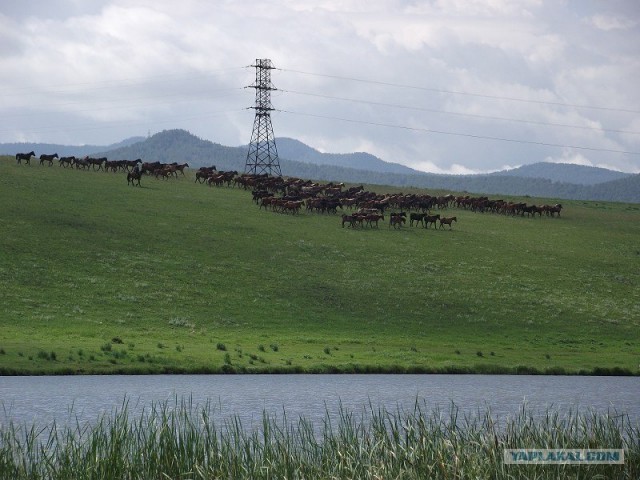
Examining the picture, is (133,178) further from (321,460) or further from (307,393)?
(321,460)

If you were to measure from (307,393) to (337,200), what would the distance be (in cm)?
6322

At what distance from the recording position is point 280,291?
213 feet

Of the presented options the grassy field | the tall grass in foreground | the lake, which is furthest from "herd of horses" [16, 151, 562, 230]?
the tall grass in foreground

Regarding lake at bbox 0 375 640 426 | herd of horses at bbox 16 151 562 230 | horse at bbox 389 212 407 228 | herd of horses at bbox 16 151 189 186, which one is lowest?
lake at bbox 0 375 640 426

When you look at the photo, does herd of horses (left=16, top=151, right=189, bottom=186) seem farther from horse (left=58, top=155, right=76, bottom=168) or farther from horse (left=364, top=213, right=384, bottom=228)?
horse (left=364, top=213, right=384, bottom=228)

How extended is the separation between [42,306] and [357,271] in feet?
85.0

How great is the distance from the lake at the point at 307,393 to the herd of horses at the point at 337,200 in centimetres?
4767

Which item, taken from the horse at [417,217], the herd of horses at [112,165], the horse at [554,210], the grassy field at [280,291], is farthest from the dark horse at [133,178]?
the horse at [554,210]

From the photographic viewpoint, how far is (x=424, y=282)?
232 feet

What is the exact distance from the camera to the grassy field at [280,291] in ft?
159

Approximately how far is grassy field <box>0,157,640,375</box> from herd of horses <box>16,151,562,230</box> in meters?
2.76

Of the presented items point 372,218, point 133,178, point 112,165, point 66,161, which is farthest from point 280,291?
point 66,161

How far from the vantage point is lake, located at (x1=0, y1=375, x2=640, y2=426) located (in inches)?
1257

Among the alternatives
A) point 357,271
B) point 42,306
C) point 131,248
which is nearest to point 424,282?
point 357,271
